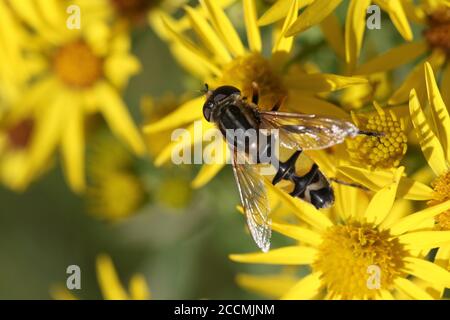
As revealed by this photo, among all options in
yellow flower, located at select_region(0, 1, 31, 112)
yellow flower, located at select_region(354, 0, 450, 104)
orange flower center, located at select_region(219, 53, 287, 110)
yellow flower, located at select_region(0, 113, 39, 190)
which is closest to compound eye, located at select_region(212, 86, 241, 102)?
orange flower center, located at select_region(219, 53, 287, 110)

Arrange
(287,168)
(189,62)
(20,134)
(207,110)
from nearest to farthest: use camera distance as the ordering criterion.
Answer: (287,168) < (207,110) < (189,62) < (20,134)

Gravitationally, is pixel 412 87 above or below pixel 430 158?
above

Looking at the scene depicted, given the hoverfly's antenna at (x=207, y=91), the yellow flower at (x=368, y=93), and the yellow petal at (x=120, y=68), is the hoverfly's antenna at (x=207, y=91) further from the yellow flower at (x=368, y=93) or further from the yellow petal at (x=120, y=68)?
the yellow petal at (x=120, y=68)

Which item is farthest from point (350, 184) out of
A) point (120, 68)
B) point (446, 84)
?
point (120, 68)

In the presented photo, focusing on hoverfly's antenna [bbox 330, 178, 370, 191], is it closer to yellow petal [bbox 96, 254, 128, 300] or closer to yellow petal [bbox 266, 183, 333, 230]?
yellow petal [bbox 266, 183, 333, 230]

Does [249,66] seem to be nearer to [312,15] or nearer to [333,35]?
[333,35]
